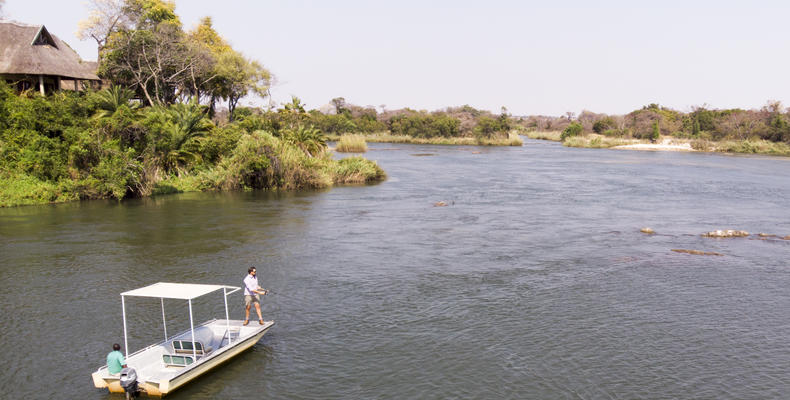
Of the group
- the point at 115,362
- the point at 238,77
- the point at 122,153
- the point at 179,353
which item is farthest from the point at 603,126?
the point at 115,362

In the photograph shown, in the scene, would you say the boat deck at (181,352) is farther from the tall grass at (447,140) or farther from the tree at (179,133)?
the tall grass at (447,140)

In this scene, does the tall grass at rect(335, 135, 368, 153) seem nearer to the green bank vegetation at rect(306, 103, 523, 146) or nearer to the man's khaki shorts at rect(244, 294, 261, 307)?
the green bank vegetation at rect(306, 103, 523, 146)

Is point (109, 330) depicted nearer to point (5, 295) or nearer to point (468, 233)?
point (5, 295)

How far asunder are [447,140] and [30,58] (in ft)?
291

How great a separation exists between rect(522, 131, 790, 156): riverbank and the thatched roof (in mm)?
99090

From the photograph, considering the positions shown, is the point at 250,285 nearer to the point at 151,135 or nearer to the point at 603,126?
the point at 151,135

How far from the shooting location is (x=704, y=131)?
125625 millimetres

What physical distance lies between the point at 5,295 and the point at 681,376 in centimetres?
2390

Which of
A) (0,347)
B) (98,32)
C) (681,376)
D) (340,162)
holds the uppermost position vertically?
(98,32)

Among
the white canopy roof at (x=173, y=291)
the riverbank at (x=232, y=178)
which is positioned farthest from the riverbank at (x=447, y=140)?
the white canopy roof at (x=173, y=291)

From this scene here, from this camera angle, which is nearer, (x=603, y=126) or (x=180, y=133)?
(x=180, y=133)

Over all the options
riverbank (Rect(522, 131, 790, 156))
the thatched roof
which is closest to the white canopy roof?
the thatched roof

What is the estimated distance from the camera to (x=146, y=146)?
149 feet

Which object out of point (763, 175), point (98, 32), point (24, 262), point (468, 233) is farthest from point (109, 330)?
point (763, 175)
